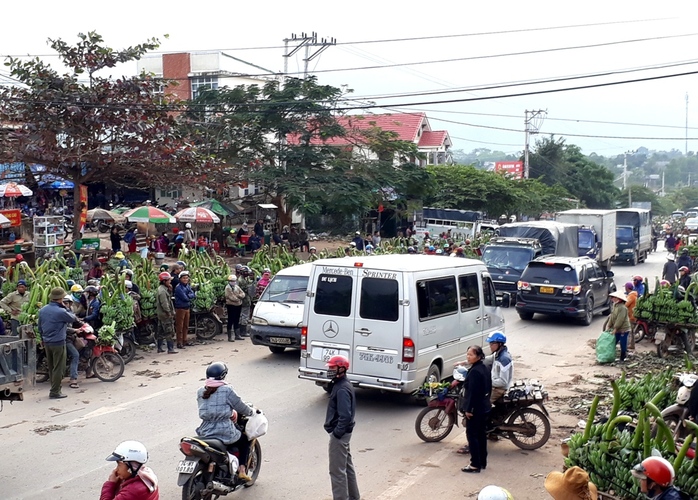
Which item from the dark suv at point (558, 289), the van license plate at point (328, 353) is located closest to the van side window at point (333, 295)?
the van license plate at point (328, 353)

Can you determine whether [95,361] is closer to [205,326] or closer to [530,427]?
[205,326]

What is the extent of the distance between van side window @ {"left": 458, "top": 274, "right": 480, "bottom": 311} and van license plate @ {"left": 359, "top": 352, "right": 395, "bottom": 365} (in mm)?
1980

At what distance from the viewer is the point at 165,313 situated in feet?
50.6

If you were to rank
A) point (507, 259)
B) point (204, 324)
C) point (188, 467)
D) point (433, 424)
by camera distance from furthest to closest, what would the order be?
point (507, 259) → point (204, 324) → point (433, 424) → point (188, 467)

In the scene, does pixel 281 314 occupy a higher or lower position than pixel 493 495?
lower

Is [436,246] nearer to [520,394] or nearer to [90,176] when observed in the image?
[90,176]

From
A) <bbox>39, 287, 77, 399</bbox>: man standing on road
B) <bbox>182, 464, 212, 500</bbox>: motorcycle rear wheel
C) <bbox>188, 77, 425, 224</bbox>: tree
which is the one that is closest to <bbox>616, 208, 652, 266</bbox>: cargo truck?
<bbox>188, 77, 425, 224</bbox>: tree

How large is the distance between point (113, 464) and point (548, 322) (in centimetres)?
1420

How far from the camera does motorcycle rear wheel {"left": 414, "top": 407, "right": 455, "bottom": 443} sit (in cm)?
1014

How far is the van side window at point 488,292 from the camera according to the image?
1344 centimetres

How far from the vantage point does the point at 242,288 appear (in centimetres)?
1781

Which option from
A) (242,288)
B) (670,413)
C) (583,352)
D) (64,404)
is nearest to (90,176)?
(242,288)

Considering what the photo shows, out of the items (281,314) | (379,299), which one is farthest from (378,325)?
(281,314)

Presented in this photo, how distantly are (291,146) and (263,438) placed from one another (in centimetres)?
2521
